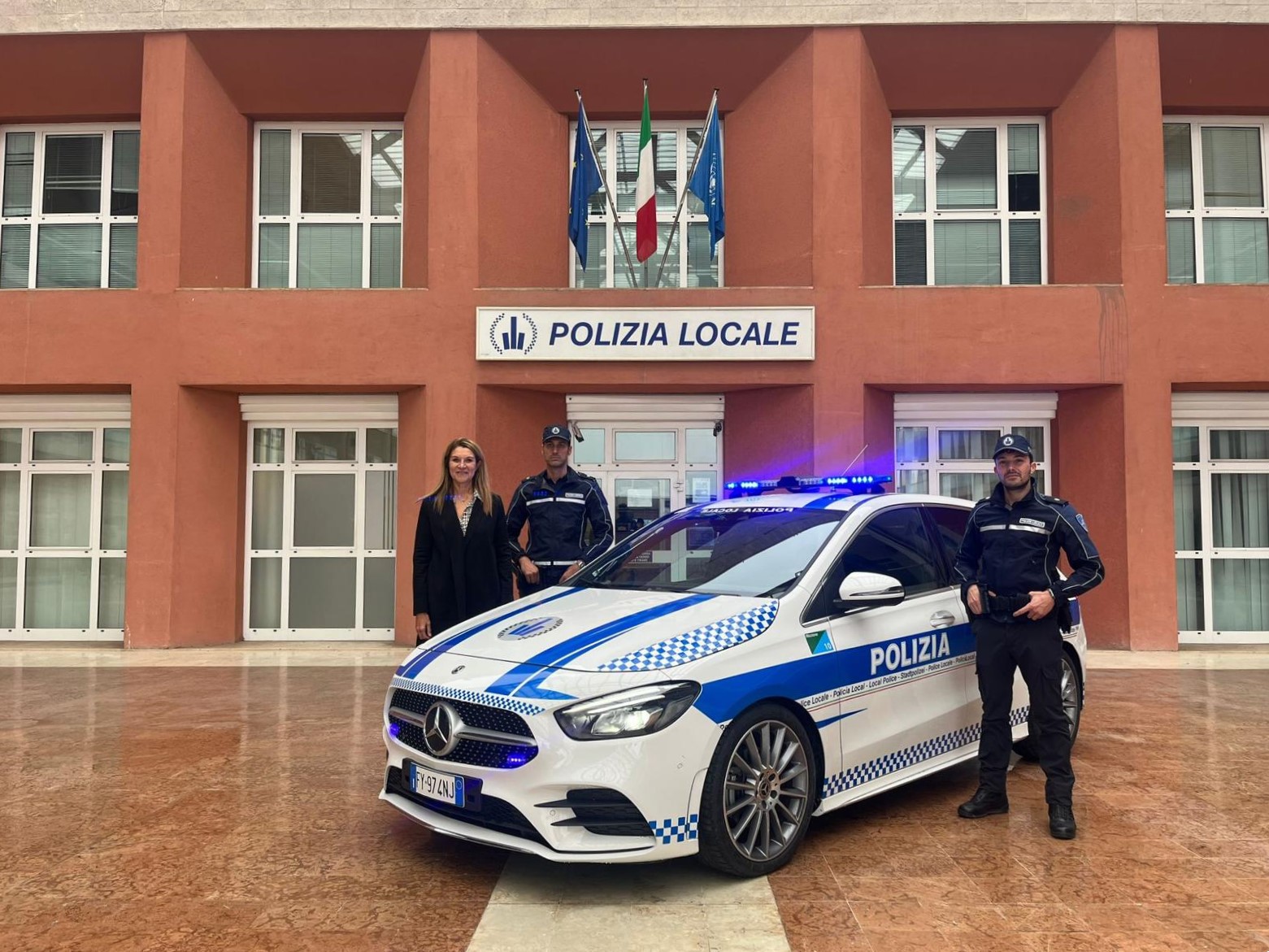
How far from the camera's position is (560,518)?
6930 millimetres

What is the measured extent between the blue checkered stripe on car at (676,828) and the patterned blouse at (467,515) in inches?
111

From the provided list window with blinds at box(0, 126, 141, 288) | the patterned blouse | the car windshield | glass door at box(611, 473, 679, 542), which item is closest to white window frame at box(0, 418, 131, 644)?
window with blinds at box(0, 126, 141, 288)

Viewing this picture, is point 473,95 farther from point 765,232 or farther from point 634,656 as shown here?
point 634,656

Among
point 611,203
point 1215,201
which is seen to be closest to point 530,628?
point 611,203

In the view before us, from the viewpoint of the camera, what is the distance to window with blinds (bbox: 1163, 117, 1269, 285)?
12000 mm

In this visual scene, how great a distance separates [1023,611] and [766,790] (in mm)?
1611

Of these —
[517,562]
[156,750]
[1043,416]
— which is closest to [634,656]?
[517,562]

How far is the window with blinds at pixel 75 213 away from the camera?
12453 millimetres

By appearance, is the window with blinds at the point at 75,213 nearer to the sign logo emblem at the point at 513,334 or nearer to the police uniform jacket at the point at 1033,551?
the sign logo emblem at the point at 513,334

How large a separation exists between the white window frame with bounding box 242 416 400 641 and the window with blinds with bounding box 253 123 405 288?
197cm

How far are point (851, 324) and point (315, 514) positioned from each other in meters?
7.15

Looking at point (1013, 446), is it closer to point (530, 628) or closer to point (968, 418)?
point (530, 628)

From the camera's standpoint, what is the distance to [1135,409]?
10.7 m

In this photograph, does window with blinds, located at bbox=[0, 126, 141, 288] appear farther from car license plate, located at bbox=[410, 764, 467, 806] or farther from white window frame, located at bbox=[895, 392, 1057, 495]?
car license plate, located at bbox=[410, 764, 467, 806]
